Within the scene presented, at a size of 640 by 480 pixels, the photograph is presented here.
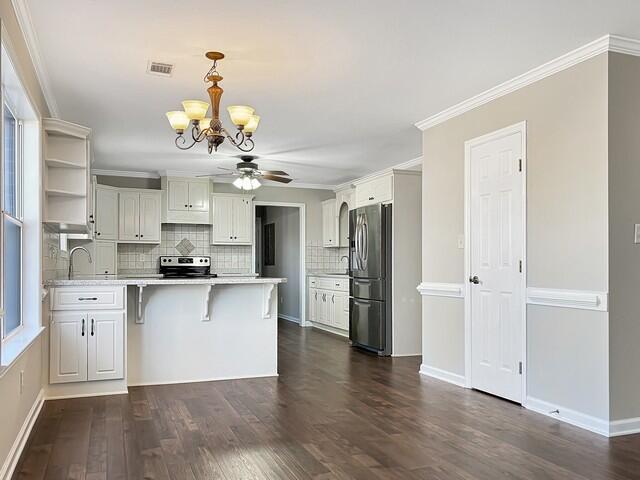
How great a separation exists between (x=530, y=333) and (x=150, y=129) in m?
4.13

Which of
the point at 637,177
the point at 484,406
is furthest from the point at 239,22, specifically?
the point at 484,406

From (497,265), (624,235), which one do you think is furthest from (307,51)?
(624,235)

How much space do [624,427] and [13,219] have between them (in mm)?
4028

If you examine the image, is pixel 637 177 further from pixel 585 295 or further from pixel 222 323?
pixel 222 323

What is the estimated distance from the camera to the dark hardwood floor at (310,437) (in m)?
2.90

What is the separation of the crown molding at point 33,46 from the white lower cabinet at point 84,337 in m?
1.61

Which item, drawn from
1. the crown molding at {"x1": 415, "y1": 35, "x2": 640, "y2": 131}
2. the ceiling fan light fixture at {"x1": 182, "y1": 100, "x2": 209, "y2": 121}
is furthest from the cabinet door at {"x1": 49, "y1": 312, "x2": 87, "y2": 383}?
the crown molding at {"x1": 415, "y1": 35, "x2": 640, "y2": 131}

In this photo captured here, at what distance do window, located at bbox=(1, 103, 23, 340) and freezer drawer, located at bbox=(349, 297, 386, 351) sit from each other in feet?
13.2

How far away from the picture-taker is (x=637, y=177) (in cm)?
361

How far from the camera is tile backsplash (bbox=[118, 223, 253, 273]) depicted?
27.1ft

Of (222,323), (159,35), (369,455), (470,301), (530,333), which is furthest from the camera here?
(222,323)

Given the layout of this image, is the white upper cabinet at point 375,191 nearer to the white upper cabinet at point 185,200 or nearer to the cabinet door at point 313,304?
the cabinet door at point 313,304

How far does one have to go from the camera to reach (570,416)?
3709 millimetres

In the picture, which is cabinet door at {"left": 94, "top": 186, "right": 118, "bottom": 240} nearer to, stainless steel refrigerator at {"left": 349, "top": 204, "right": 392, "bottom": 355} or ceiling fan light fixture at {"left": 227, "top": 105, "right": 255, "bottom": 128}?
stainless steel refrigerator at {"left": 349, "top": 204, "right": 392, "bottom": 355}
